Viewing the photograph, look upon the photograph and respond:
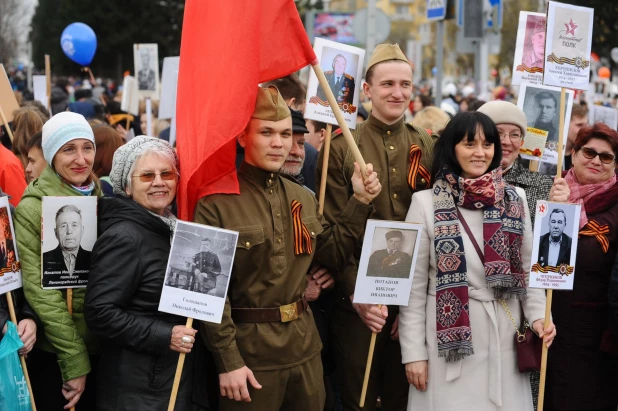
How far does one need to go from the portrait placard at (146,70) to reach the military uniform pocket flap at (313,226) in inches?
276

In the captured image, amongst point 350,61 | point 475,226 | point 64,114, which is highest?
point 350,61

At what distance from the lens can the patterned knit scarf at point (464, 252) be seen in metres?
4.26

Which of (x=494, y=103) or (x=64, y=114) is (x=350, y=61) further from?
(x=64, y=114)

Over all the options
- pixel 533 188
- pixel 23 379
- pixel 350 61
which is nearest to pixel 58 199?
pixel 23 379

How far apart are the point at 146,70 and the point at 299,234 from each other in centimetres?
732

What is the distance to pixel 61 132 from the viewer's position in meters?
4.47

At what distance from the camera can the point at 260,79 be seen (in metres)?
4.32

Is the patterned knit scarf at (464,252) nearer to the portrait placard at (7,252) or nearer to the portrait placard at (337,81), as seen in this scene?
the portrait placard at (337,81)

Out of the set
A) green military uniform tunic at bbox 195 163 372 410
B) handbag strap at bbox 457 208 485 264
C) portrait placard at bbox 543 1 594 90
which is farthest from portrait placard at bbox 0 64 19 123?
portrait placard at bbox 543 1 594 90

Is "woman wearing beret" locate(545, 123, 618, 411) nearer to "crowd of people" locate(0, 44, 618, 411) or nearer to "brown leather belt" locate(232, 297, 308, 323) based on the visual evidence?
"crowd of people" locate(0, 44, 618, 411)

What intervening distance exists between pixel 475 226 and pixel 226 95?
141 cm

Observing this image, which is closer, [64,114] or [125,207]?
[125,207]

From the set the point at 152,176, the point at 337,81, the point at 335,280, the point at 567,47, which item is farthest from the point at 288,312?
the point at 567,47

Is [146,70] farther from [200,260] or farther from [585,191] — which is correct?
[200,260]
